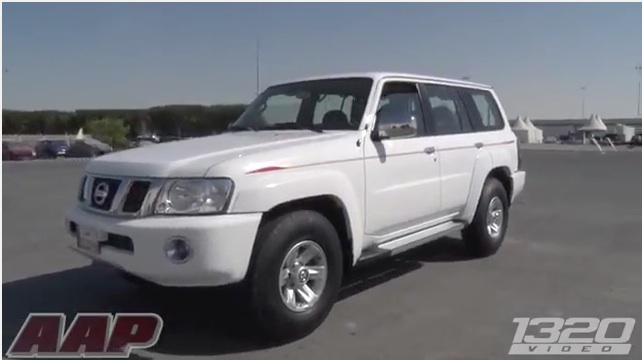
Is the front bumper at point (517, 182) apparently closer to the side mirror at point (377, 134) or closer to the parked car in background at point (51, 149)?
the side mirror at point (377, 134)

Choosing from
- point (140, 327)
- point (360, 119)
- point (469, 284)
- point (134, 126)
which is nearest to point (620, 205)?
point (469, 284)

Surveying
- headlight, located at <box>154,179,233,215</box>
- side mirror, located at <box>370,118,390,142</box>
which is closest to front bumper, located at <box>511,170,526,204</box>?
side mirror, located at <box>370,118,390,142</box>

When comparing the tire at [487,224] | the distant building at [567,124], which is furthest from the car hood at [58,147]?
the distant building at [567,124]

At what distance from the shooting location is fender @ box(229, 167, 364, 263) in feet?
12.1

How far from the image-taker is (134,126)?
48.5 metres

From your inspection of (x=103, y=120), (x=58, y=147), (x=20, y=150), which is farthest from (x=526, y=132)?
(x=20, y=150)

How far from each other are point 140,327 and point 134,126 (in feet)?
153

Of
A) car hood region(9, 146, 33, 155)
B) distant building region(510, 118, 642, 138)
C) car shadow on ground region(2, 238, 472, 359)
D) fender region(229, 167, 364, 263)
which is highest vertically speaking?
fender region(229, 167, 364, 263)

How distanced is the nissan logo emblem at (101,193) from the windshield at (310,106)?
5.38ft

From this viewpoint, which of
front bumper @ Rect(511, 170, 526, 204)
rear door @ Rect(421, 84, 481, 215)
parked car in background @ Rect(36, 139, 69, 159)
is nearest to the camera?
rear door @ Rect(421, 84, 481, 215)

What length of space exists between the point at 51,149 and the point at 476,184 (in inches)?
1165

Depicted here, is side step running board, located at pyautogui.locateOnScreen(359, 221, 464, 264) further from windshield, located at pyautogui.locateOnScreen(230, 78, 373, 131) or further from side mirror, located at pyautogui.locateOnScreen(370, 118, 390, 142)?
windshield, located at pyautogui.locateOnScreen(230, 78, 373, 131)

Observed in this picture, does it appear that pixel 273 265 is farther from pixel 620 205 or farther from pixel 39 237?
pixel 620 205

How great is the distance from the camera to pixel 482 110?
672cm
